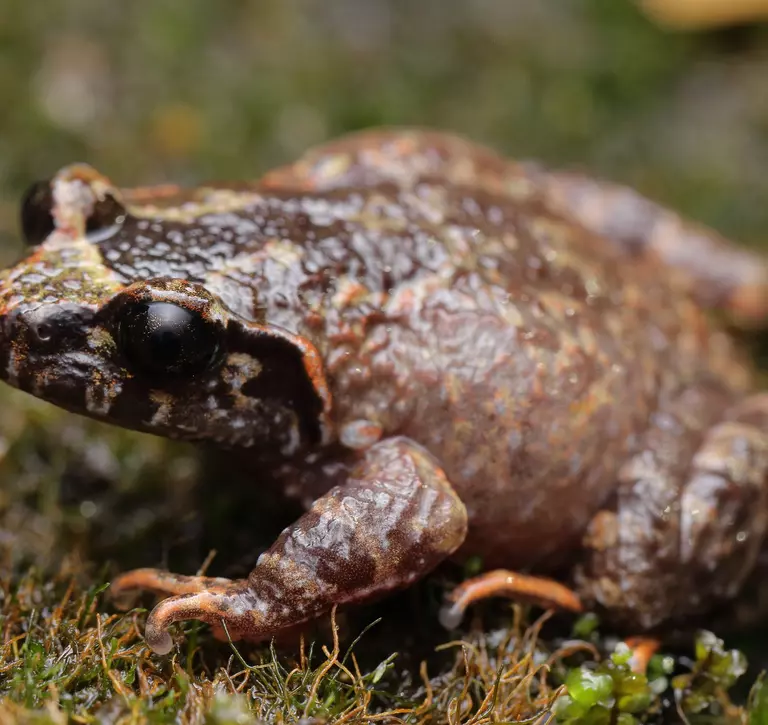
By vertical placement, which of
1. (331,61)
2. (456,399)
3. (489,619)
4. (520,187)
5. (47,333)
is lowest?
(489,619)

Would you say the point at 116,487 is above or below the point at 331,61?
below

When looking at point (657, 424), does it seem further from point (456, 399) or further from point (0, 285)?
point (0, 285)

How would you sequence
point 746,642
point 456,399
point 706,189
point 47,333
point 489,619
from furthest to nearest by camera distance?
point 706,189, point 746,642, point 489,619, point 456,399, point 47,333

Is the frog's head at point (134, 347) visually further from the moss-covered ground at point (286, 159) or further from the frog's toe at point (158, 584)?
the moss-covered ground at point (286, 159)

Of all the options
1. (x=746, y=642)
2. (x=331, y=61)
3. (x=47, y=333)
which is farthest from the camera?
(x=331, y=61)

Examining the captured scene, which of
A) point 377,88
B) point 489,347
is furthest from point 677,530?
point 377,88

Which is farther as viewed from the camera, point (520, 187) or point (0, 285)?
point (520, 187)

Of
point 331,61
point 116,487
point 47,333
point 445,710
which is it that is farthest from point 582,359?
point 331,61

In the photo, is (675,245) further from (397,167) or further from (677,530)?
(677,530)
